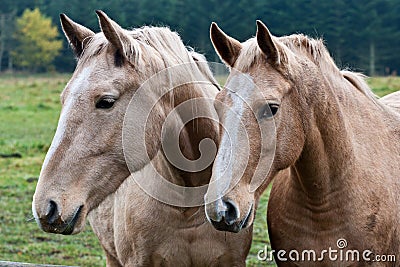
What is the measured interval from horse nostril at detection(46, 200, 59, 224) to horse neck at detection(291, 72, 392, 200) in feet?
4.20

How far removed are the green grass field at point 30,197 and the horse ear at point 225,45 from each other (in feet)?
4.53

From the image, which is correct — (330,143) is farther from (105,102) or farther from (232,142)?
(105,102)

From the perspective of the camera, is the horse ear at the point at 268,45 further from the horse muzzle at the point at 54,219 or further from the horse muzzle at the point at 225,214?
the horse muzzle at the point at 54,219

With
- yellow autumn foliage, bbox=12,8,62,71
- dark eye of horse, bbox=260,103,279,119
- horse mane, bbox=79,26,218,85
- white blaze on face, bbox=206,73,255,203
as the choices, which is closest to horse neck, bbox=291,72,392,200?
dark eye of horse, bbox=260,103,279,119

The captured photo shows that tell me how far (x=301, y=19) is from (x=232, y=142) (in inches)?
996

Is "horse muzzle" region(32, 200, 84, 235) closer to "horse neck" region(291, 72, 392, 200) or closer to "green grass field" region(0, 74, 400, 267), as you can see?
"green grass field" region(0, 74, 400, 267)

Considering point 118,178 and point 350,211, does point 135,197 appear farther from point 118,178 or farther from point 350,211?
point 350,211

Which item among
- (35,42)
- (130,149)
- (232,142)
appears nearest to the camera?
(232,142)

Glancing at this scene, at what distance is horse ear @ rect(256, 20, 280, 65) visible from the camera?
8.91ft

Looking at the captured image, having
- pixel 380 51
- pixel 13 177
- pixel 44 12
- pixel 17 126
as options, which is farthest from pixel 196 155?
pixel 44 12

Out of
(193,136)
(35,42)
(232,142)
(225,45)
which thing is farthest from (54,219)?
(35,42)

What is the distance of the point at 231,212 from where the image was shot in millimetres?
2570

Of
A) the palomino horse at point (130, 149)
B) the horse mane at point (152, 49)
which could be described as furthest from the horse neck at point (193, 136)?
the horse mane at point (152, 49)

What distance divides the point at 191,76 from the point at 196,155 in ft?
1.51
